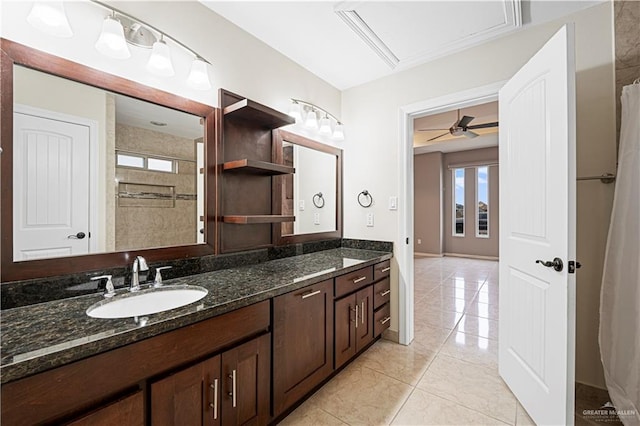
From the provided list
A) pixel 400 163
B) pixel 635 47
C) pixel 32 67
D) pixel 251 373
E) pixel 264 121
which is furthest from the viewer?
pixel 400 163

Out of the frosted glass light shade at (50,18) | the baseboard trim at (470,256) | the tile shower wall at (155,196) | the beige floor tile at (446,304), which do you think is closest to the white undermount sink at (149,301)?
the tile shower wall at (155,196)

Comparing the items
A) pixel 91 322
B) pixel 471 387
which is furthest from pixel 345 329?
pixel 91 322

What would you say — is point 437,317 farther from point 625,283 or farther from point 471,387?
point 625,283

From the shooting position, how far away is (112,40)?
1.33 metres

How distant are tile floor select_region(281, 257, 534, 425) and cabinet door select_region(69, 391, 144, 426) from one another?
3.11 ft

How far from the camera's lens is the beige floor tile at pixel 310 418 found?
1601 millimetres

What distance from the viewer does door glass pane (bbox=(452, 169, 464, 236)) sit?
7.29 meters

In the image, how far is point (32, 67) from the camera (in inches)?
46.6

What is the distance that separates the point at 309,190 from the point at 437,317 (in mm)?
2135

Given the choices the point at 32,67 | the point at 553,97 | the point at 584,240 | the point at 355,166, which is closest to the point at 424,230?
the point at 355,166

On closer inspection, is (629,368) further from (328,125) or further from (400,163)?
(328,125)

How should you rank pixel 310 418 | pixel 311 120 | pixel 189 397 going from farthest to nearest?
pixel 311 120
pixel 310 418
pixel 189 397

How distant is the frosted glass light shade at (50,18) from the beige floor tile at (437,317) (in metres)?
3.55

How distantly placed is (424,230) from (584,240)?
5779mm
